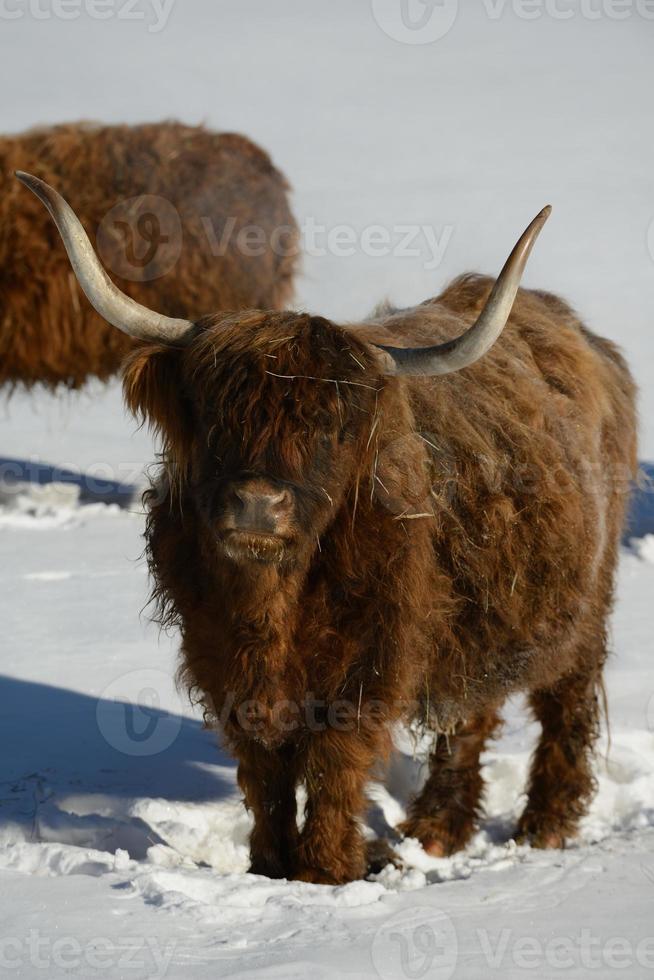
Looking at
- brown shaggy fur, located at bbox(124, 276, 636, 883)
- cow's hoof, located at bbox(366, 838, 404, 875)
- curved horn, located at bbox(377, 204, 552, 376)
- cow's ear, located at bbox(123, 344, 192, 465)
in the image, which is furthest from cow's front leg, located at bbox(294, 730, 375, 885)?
curved horn, located at bbox(377, 204, 552, 376)

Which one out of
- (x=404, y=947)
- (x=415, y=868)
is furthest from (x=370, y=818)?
(x=404, y=947)

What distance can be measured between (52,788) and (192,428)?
5.07ft

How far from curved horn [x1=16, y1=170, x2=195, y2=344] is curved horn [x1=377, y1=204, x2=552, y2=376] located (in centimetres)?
57

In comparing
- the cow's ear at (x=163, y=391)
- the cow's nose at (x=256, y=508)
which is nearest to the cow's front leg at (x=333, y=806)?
the cow's nose at (x=256, y=508)

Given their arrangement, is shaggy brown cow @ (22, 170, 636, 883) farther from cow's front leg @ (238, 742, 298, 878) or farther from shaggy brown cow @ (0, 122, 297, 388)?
shaggy brown cow @ (0, 122, 297, 388)

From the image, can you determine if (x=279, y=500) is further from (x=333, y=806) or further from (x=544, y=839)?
(x=544, y=839)

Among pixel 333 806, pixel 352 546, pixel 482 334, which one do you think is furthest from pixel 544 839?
pixel 482 334

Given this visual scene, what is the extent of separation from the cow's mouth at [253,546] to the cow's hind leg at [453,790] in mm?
1519

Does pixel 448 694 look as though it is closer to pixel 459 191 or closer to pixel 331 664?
pixel 331 664

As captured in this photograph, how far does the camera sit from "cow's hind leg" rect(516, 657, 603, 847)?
428 centimetres

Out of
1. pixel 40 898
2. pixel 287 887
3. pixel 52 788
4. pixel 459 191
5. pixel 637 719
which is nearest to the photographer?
pixel 40 898

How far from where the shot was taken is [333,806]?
3.46 meters

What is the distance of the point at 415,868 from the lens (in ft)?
12.5

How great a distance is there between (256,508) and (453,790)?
177 centimetres
